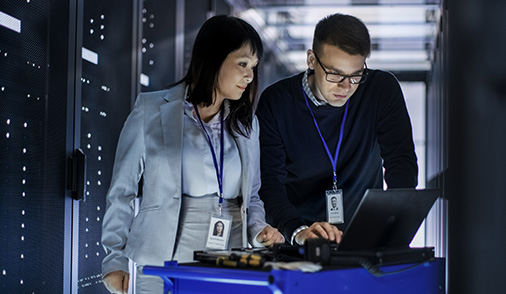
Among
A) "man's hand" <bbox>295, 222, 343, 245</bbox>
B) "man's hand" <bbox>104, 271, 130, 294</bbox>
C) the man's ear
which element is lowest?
"man's hand" <bbox>104, 271, 130, 294</bbox>

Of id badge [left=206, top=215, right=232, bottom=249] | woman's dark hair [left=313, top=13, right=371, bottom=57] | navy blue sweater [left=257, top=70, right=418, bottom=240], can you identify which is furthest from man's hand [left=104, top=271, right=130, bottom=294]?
woman's dark hair [left=313, top=13, right=371, bottom=57]

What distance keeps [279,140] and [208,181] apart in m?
0.58

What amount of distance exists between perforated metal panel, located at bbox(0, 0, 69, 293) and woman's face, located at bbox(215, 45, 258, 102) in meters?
0.97

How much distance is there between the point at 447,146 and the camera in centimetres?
107

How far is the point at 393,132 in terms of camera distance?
8.53 feet

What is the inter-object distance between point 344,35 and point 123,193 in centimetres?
105

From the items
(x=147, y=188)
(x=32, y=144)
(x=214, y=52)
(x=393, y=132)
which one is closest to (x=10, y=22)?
(x=32, y=144)

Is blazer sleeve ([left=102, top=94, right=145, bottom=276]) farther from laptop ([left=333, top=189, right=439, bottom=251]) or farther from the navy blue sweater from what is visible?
laptop ([left=333, top=189, right=439, bottom=251])

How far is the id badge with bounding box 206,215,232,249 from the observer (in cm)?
201

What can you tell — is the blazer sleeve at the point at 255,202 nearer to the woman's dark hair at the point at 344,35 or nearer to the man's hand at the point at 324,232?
the man's hand at the point at 324,232

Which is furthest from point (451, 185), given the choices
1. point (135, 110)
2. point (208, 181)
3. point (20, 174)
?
point (20, 174)

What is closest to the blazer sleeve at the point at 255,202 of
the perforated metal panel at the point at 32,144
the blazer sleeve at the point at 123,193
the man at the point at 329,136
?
the man at the point at 329,136

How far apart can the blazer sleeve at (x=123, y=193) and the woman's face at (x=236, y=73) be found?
12.1 inches

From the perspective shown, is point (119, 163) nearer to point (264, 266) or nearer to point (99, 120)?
point (264, 266)
